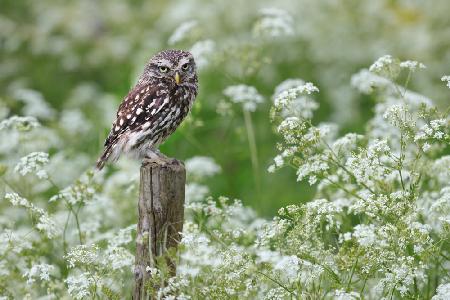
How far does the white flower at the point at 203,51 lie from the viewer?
691 centimetres

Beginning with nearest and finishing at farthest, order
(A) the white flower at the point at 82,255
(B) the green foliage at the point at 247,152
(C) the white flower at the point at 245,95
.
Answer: (B) the green foliage at the point at 247,152 → (A) the white flower at the point at 82,255 → (C) the white flower at the point at 245,95

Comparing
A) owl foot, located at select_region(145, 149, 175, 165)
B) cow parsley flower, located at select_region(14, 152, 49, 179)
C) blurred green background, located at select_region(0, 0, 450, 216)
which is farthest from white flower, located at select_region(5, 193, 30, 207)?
blurred green background, located at select_region(0, 0, 450, 216)

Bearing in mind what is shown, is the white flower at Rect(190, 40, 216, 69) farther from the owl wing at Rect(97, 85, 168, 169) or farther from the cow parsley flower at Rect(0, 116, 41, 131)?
the cow parsley flower at Rect(0, 116, 41, 131)

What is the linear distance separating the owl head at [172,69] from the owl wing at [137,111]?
14 cm

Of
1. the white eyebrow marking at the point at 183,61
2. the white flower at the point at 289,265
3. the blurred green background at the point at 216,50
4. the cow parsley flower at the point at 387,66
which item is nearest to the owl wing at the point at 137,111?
the white eyebrow marking at the point at 183,61

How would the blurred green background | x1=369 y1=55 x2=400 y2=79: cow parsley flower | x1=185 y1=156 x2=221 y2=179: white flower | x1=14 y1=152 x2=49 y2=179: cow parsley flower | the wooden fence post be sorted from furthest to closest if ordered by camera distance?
the blurred green background → x1=185 y1=156 x2=221 y2=179: white flower → x1=14 y1=152 x2=49 y2=179: cow parsley flower → x1=369 y1=55 x2=400 y2=79: cow parsley flower → the wooden fence post

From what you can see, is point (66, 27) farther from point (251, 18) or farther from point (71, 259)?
point (71, 259)

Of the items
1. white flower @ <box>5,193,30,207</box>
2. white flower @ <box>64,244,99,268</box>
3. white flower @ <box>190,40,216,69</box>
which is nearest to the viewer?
white flower @ <box>64,244,99,268</box>

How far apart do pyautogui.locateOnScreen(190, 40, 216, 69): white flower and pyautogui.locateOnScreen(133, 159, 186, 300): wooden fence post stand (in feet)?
6.78

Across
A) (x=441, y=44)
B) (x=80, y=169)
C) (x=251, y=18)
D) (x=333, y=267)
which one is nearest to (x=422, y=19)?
(x=441, y=44)

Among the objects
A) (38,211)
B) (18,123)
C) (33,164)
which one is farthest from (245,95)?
(38,211)

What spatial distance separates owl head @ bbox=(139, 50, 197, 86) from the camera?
608 cm

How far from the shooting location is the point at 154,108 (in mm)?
5852

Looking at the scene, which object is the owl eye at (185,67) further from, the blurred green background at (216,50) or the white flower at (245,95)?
the blurred green background at (216,50)
